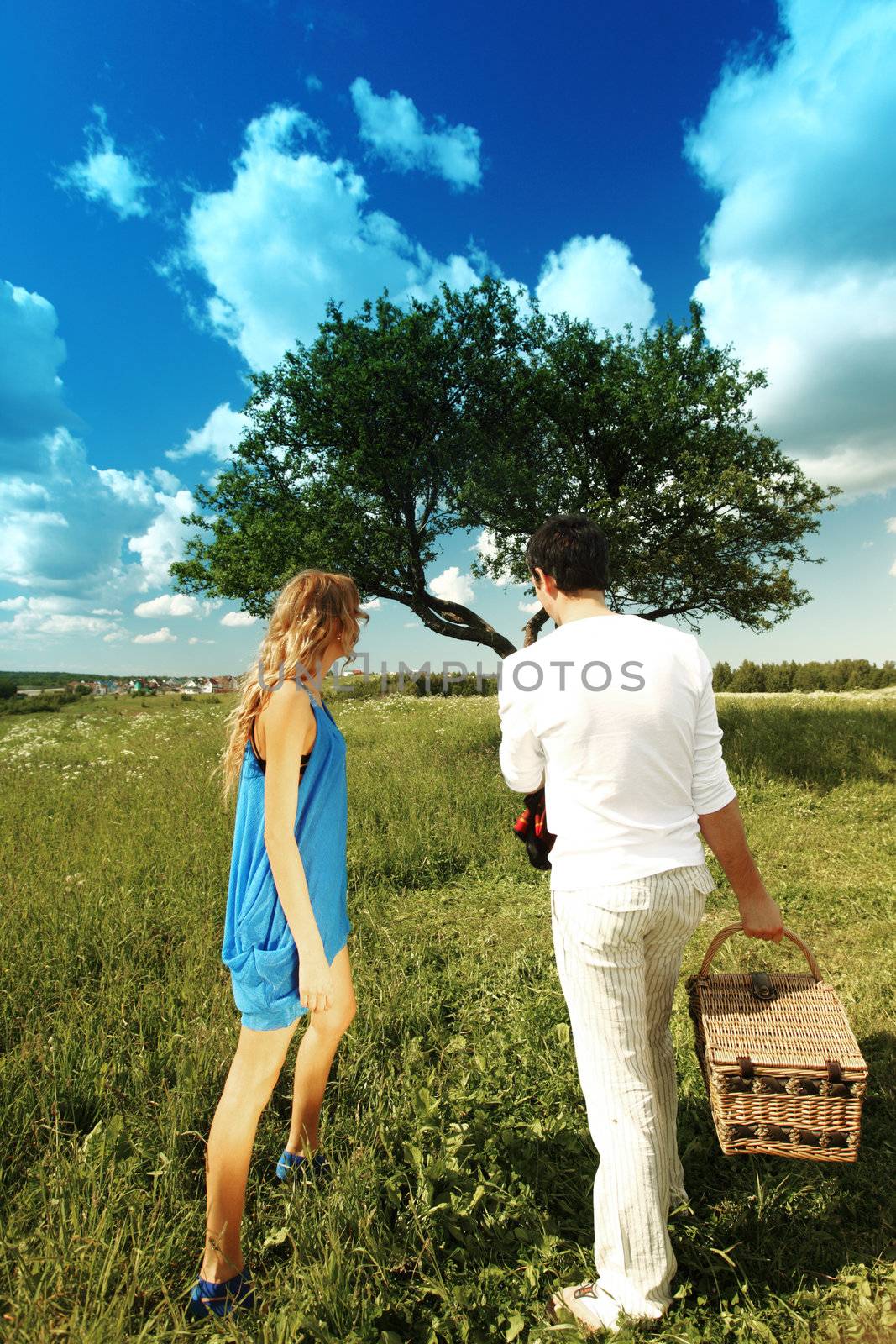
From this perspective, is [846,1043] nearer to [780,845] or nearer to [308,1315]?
[308,1315]

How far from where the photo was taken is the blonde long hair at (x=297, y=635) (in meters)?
2.44

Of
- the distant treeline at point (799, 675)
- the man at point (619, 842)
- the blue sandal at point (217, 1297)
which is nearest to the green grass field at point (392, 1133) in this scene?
the blue sandal at point (217, 1297)

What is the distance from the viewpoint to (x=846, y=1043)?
2391 mm

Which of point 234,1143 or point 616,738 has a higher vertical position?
point 616,738

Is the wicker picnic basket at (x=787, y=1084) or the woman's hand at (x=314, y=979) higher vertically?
→ the woman's hand at (x=314, y=979)

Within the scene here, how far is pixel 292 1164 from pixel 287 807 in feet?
5.73

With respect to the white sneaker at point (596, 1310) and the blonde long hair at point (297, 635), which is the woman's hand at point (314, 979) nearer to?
the blonde long hair at point (297, 635)

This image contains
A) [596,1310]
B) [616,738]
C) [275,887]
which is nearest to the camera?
[616,738]

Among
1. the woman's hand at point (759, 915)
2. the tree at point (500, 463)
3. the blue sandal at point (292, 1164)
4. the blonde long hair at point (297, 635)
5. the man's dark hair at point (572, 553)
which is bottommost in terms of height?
the blue sandal at point (292, 1164)

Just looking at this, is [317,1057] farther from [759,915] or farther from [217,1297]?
[759,915]

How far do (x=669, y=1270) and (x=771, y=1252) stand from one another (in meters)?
0.84

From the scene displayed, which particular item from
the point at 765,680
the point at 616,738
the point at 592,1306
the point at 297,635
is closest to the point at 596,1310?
the point at 592,1306

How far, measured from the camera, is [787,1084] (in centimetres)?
231

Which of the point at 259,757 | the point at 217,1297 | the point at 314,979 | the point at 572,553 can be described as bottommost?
the point at 217,1297
